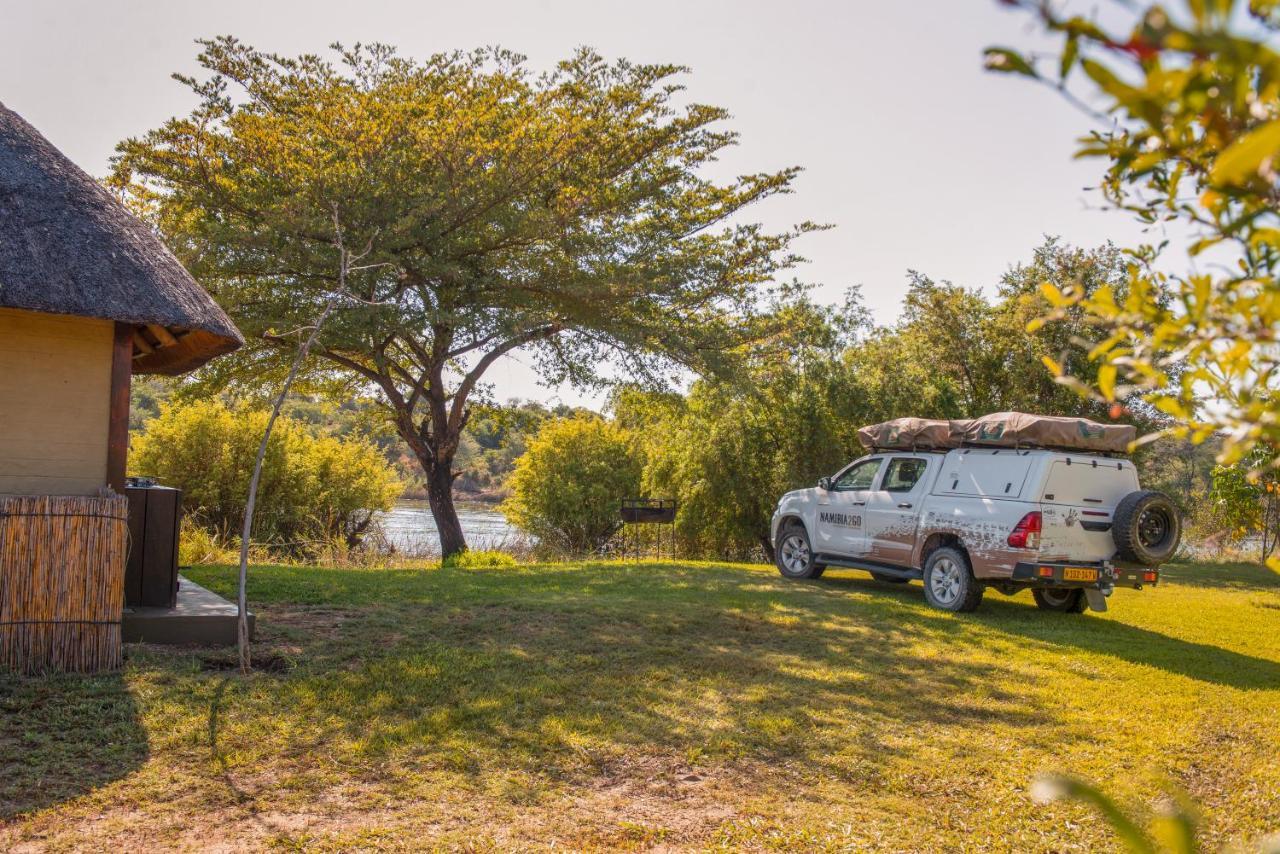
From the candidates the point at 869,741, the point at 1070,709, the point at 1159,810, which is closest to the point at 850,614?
the point at 1070,709

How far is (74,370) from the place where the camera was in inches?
320

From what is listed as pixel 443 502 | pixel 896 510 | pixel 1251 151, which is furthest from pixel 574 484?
pixel 1251 151

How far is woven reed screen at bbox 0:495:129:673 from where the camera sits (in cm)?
634

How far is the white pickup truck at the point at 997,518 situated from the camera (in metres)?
10.1

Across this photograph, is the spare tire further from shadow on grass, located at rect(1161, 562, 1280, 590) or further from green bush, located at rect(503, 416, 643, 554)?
green bush, located at rect(503, 416, 643, 554)

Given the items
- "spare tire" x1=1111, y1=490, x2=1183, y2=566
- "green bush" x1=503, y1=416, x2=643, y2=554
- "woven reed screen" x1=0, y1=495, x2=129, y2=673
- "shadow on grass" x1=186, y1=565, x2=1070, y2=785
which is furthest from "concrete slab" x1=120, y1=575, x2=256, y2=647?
"green bush" x1=503, y1=416, x2=643, y2=554

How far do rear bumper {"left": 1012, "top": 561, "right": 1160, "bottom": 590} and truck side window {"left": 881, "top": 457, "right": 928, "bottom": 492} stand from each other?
6.78 ft

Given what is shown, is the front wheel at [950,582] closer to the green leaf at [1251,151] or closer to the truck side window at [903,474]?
the truck side window at [903,474]

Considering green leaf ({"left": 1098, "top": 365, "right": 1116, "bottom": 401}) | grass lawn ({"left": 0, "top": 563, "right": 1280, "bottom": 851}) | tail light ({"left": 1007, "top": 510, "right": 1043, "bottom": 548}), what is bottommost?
grass lawn ({"left": 0, "top": 563, "right": 1280, "bottom": 851})

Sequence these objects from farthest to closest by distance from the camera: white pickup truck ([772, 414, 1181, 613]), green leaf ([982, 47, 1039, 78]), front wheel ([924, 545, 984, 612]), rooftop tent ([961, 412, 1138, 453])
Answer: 1. front wheel ([924, 545, 984, 612])
2. rooftop tent ([961, 412, 1138, 453])
3. white pickup truck ([772, 414, 1181, 613])
4. green leaf ([982, 47, 1039, 78])

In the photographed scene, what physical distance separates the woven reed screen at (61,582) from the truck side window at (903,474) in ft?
28.4

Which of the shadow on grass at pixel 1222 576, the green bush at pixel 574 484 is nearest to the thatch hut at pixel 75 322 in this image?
the shadow on grass at pixel 1222 576

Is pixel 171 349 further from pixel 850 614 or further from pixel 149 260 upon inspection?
pixel 850 614

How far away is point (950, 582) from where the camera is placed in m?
11.2
